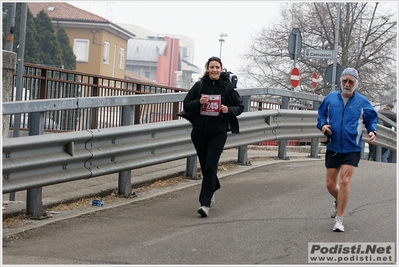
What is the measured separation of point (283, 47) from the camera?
1742 inches

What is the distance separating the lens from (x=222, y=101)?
8891mm

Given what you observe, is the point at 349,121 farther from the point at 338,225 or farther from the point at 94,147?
the point at 94,147

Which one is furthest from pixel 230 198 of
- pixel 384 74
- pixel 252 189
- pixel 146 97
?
pixel 384 74

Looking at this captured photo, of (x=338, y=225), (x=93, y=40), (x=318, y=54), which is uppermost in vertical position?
(x=93, y=40)

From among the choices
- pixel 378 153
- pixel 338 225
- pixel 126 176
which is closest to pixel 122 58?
pixel 378 153

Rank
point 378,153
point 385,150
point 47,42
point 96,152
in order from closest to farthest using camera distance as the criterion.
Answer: point 96,152, point 378,153, point 385,150, point 47,42

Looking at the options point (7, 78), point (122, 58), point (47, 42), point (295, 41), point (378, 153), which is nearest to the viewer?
point (7, 78)

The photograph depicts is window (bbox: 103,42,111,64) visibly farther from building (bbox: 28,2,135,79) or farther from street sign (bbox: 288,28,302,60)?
street sign (bbox: 288,28,302,60)

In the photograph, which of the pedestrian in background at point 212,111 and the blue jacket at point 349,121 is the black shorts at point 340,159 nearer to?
the blue jacket at point 349,121

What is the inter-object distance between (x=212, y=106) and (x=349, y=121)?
5.02 ft

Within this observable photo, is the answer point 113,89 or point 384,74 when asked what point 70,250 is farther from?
point 384,74

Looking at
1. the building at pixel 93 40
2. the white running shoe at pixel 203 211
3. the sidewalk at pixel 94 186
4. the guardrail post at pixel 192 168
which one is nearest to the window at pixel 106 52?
the building at pixel 93 40

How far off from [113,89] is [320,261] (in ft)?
34.6

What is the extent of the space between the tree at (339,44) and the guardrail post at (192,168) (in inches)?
1272
